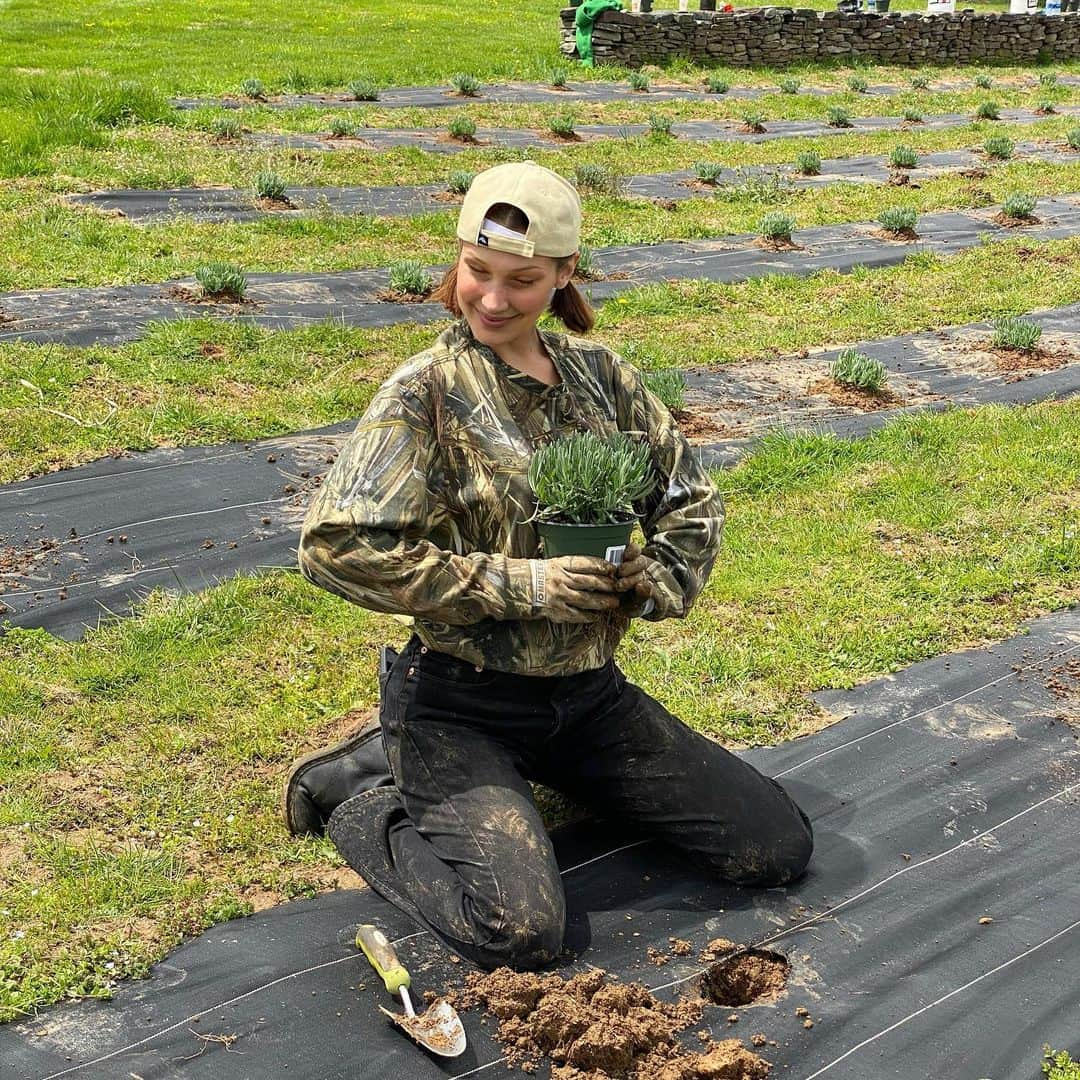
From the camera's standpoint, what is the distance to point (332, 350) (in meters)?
8.29

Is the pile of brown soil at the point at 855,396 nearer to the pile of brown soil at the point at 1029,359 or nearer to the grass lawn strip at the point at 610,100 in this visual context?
the pile of brown soil at the point at 1029,359

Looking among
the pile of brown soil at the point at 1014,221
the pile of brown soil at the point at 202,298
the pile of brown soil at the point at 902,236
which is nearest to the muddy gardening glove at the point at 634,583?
the pile of brown soil at the point at 202,298

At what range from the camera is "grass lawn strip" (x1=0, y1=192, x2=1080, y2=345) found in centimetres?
828

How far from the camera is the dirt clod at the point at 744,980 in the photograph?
10.6 feet

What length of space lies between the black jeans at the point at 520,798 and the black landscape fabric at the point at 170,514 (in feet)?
7.14

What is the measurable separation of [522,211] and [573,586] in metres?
0.88

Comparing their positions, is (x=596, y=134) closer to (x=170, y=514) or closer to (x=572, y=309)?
(x=170, y=514)

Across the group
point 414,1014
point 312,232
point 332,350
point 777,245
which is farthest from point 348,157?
point 414,1014

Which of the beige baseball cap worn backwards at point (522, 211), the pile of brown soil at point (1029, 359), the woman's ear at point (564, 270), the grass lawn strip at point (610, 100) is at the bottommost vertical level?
the pile of brown soil at point (1029, 359)

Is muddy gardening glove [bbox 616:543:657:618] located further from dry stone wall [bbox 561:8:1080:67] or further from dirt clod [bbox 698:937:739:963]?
dry stone wall [bbox 561:8:1080:67]

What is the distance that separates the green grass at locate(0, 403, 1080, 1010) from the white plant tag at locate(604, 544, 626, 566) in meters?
1.23

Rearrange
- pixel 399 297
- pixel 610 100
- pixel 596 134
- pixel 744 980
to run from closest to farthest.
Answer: pixel 744 980 < pixel 399 297 < pixel 596 134 < pixel 610 100

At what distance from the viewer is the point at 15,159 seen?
1184cm

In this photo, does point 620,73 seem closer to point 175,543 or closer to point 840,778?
point 175,543
